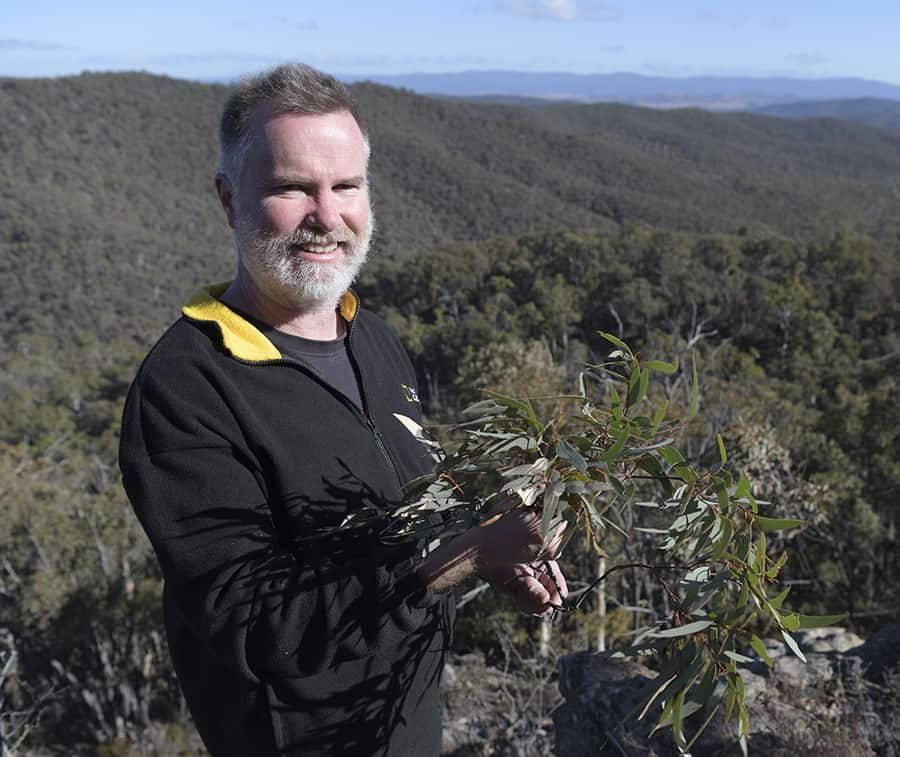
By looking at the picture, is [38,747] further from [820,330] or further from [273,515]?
[820,330]

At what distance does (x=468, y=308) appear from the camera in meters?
28.0

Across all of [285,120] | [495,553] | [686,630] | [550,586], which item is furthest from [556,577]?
[285,120]

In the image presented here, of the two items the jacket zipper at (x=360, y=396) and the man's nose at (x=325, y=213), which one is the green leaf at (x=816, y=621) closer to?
the jacket zipper at (x=360, y=396)

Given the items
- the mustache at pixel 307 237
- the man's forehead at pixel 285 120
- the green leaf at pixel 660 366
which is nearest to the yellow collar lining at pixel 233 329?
the mustache at pixel 307 237

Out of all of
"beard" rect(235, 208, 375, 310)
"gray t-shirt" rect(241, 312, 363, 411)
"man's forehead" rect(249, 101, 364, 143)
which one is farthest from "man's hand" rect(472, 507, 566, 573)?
"man's forehead" rect(249, 101, 364, 143)

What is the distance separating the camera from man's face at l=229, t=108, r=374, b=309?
4.56ft

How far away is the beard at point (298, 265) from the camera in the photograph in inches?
57.8

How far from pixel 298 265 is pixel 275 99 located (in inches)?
12.4

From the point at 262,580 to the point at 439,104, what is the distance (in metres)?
94.1

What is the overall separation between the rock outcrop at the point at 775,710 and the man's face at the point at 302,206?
62.8 inches

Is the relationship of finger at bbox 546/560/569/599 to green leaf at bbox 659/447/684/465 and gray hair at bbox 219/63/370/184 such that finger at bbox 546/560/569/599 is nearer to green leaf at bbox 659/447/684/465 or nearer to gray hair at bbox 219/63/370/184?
green leaf at bbox 659/447/684/465

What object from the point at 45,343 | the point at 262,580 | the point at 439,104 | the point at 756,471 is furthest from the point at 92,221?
the point at 262,580

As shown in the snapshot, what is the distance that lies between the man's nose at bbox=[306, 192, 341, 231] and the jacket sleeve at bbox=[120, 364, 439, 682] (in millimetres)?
461

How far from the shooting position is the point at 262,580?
1.18 metres
